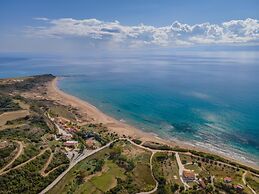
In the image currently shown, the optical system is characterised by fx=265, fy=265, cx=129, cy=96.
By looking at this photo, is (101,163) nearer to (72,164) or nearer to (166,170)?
(72,164)

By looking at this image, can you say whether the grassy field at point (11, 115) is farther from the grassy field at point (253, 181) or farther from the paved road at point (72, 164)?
the grassy field at point (253, 181)

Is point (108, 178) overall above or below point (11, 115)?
below

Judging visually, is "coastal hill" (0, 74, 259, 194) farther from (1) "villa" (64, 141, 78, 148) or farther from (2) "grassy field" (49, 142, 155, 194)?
(1) "villa" (64, 141, 78, 148)

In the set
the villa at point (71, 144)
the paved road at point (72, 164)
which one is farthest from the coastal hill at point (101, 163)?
the villa at point (71, 144)

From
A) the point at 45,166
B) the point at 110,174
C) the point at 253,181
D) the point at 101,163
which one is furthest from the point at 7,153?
the point at 253,181

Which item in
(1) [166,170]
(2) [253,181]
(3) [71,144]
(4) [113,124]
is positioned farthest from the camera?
(4) [113,124]
